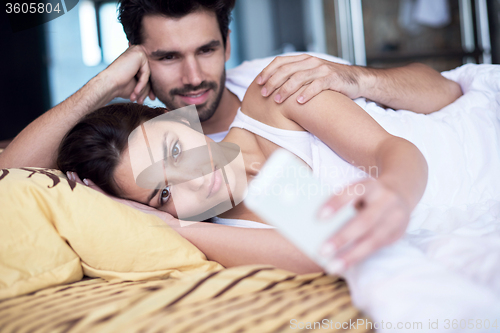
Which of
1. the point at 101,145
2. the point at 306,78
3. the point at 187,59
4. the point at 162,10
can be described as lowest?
the point at 101,145

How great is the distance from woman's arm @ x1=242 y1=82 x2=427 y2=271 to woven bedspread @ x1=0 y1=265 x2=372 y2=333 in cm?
19

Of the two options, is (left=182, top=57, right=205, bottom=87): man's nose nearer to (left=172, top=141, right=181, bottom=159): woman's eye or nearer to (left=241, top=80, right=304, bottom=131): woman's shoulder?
(left=241, top=80, right=304, bottom=131): woman's shoulder

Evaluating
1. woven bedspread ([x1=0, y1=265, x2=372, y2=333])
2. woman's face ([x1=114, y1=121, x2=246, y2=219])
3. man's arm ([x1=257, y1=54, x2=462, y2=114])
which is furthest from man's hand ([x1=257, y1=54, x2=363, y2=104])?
woven bedspread ([x1=0, y1=265, x2=372, y2=333])

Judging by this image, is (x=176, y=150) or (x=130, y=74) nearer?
(x=176, y=150)

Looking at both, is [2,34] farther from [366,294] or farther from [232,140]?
[366,294]

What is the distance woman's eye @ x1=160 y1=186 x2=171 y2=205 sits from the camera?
105 cm

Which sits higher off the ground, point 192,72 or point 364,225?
point 192,72

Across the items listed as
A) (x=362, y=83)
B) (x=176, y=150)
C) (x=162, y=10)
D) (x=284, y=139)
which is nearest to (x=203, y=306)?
(x=176, y=150)

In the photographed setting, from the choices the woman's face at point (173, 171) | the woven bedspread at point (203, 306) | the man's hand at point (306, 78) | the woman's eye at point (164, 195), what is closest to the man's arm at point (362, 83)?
the man's hand at point (306, 78)

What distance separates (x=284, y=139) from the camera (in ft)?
3.66

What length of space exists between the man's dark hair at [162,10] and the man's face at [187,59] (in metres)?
0.02

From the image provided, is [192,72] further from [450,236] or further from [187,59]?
[450,236]

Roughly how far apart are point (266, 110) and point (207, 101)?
0.56m

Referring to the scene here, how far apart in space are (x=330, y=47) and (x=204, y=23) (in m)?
2.40
